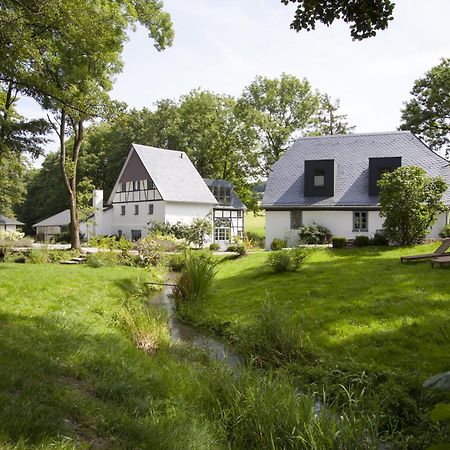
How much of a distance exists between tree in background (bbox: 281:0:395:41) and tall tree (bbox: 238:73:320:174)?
36411mm

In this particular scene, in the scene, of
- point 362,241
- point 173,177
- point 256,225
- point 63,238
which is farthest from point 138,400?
point 256,225

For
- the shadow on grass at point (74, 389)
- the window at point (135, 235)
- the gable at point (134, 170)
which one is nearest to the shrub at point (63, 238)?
the window at point (135, 235)

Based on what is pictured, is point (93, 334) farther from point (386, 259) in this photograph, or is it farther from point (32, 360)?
point (386, 259)

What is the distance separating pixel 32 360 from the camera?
17.7 ft

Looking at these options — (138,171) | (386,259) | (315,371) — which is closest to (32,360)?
(315,371)

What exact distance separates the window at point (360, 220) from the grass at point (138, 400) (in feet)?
64.6

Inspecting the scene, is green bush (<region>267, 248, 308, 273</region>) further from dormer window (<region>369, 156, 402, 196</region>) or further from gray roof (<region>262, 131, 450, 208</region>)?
dormer window (<region>369, 156, 402, 196</region>)

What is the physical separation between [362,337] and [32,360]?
6.10 m

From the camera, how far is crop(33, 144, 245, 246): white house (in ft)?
112

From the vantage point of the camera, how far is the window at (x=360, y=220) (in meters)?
25.9

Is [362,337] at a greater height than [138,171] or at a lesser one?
lesser

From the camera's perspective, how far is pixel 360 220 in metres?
26.0

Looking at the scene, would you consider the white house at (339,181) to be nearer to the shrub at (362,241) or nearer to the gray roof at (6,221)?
the shrub at (362,241)

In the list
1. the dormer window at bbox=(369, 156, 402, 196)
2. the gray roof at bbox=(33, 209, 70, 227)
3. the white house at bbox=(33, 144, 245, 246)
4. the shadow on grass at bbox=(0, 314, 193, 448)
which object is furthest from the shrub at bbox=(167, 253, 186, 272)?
the gray roof at bbox=(33, 209, 70, 227)
